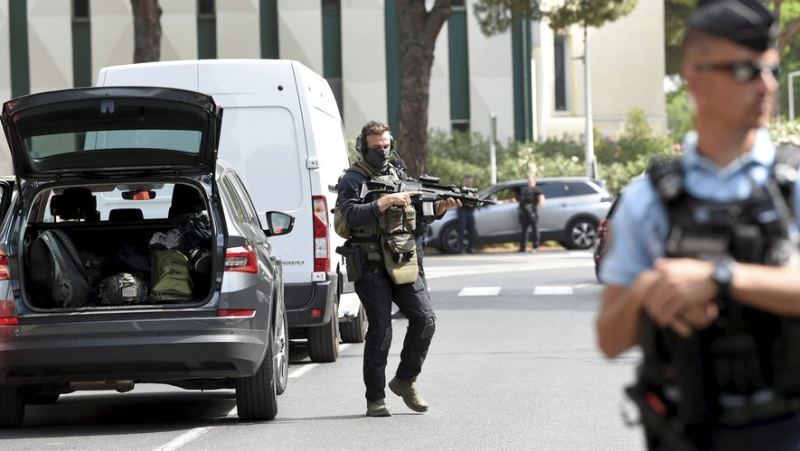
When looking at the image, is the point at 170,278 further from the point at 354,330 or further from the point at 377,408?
the point at 354,330

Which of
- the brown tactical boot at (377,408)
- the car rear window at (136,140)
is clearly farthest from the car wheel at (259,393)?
the car rear window at (136,140)

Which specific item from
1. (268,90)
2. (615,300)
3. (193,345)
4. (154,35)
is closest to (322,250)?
(268,90)

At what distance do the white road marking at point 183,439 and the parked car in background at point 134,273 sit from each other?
0.32 m

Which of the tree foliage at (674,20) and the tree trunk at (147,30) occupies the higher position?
the tree foliage at (674,20)

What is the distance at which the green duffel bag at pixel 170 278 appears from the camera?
1017 cm

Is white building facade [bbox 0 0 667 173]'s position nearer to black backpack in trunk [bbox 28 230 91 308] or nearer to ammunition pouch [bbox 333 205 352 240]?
ammunition pouch [bbox 333 205 352 240]

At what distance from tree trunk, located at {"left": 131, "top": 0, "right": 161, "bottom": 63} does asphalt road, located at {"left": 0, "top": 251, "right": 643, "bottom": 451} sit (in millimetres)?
19088

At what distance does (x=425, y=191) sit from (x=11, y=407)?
2.89 m

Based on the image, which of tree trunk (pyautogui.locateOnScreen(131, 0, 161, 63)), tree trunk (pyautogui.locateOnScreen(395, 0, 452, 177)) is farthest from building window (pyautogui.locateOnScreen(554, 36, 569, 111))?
tree trunk (pyautogui.locateOnScreen(131, 0, 161, 63))

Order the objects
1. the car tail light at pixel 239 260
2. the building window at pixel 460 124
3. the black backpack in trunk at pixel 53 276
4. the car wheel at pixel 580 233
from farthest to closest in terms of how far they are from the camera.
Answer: the building window at pixel 460 124 < the car wheel at pixel 580 233 < the black backpack in trunk at pixel 53 276 < the car tail light at pixel 239 260

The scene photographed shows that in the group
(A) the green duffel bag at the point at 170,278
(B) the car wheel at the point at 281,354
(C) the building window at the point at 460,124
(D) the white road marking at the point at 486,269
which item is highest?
(C) the building window at the point at 460,124

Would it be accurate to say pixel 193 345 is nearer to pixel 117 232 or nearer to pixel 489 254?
pixel 117 232

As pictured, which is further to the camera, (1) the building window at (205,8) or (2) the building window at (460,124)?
(2) the building window at (460,124)

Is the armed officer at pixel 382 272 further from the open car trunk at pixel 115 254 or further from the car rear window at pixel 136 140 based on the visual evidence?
the car rear window at pixel 136 140
